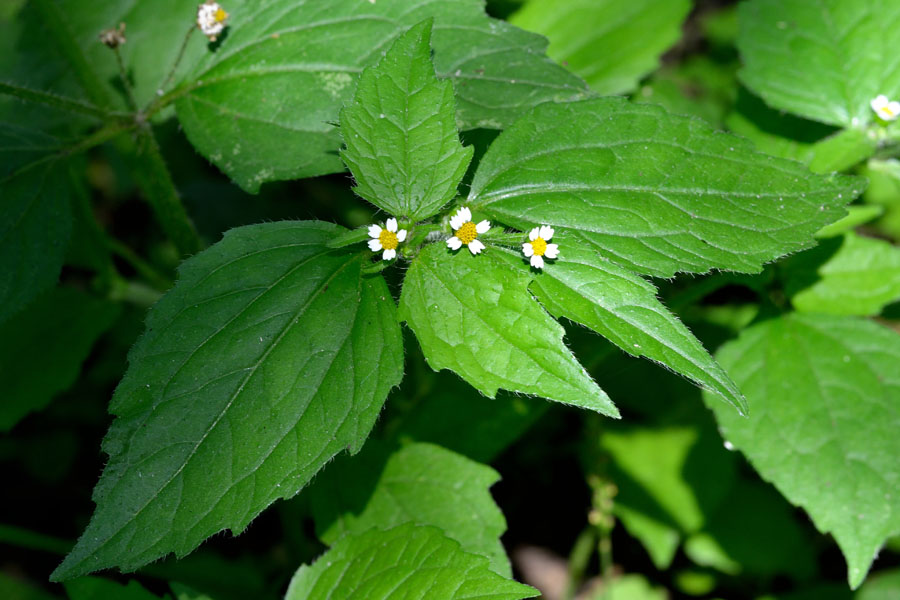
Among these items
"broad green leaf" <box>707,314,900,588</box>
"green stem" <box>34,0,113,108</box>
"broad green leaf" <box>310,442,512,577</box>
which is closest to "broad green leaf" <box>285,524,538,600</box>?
"broad green leaf" <box>310,442,512,577</box>

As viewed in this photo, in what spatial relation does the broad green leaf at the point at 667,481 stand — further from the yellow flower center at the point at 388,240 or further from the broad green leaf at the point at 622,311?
the yellow flower center at the point at 388,240

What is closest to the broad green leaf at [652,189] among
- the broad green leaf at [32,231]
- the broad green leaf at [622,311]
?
the broad green leaf at [622,311]

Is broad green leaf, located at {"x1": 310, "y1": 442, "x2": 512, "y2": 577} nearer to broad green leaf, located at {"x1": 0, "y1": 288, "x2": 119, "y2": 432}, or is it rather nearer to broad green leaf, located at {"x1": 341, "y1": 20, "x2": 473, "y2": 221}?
broad green leaf, located at {"x1": 341, "y1": 20, "x2": 473, "y2": 221}

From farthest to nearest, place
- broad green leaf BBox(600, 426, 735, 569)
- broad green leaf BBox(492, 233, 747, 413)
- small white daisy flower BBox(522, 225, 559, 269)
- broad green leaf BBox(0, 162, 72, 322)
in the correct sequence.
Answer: broad green leaf BBox(600, 426, 735, 569) < broad green leaf BBox(0, 162, 72, 322) < small white daisy flower BBox(522, 225, 559, 269) < broad green leaf BBox(492, 233, 747, 413)

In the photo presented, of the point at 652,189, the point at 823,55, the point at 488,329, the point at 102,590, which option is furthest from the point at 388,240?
the point at 823,55

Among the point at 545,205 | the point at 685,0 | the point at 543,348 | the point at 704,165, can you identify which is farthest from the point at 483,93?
the point at 685,0

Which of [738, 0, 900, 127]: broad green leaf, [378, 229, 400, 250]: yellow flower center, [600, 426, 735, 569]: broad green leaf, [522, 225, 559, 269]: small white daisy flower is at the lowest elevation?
[600, 426, 735, 569]: broad green leaf

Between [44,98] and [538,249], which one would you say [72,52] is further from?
[538,249]
